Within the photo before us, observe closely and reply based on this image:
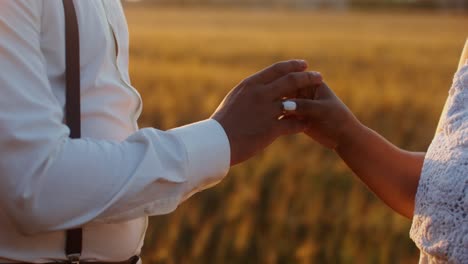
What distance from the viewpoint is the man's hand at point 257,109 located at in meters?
1.37

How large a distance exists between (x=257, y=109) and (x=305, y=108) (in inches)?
8.4

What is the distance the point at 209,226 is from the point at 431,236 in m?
2.21

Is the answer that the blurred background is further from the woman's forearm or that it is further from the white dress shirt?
the white dress shirt

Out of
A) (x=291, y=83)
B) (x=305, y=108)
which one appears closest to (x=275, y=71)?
(x=291, y=83)

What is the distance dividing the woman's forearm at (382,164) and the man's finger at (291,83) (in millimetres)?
242

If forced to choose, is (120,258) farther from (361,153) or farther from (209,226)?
(209,226)

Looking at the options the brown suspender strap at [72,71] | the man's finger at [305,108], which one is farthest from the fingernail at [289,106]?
the brown suspender strap at [72,71]

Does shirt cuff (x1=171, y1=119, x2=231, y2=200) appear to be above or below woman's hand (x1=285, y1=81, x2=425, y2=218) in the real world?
above

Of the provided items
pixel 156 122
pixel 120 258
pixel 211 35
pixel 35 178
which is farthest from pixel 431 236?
pixel 211 35

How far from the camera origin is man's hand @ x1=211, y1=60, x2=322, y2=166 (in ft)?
4.50

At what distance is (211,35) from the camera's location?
1822 centimetres

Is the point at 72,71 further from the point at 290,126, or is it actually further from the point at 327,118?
the point at 327,118

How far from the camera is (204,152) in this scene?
1316 millimetres

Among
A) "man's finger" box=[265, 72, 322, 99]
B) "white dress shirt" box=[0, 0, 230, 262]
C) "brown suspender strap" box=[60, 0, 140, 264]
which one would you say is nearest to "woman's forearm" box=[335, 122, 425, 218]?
"man's finger" box=[265, 72, 322, 99]
